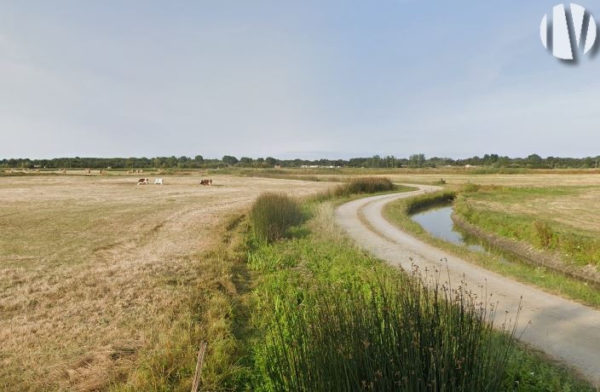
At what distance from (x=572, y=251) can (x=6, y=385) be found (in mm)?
19724

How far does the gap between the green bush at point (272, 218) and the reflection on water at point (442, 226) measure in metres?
9.36

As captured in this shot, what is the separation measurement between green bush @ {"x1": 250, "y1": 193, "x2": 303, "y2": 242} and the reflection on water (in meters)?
9.36

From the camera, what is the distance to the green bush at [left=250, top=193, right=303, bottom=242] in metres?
16.3

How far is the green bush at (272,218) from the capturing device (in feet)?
53.5

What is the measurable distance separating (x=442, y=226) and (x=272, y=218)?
16026 mm

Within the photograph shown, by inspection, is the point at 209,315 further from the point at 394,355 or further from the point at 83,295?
the point at 394,355

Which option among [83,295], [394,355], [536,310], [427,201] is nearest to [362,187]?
[427,201]

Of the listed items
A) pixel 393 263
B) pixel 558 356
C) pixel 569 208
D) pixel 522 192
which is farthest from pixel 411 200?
pixel 558 356

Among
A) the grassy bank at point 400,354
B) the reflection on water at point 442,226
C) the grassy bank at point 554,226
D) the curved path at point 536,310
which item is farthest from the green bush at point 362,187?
the grassy bank at point 400,354

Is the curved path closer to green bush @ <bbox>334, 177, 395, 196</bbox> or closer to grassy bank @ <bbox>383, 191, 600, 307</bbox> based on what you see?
grassy bank @ <bbox>383, 191, 600, 307</bbox>

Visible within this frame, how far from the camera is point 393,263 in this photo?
12.3 metres

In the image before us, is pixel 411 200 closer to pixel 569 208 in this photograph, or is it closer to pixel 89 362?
pixel 569 208

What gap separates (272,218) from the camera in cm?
1755

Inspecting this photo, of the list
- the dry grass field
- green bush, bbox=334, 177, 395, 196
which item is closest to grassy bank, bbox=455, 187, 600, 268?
green bush, bbox=334, 177, 395, 196
